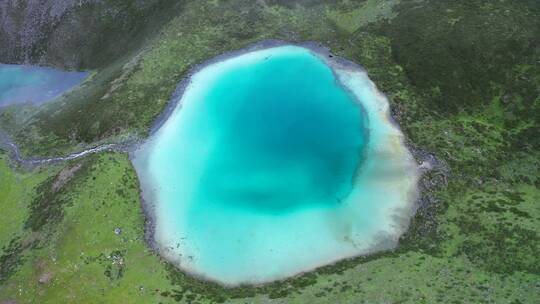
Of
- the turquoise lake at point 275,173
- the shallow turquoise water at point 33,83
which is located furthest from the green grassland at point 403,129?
the shallow turquoise water at point 33,83

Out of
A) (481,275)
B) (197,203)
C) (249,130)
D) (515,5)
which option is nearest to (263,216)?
(197,203)

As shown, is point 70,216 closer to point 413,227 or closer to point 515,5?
point 413,227

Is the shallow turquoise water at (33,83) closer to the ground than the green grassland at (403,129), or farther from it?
closer to the ground

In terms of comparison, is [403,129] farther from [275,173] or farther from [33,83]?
[33,83]

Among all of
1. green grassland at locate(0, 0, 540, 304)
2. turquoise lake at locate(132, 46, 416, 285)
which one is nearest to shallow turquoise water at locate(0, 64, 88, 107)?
green grassland at locate(0, 0, 540, 304)

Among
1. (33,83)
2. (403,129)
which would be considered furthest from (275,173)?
(33,83)

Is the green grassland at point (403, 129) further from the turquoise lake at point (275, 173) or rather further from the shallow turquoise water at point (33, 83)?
the shallow turquoise water at point (33, 83)

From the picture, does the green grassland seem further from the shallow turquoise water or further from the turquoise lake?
the shallow turquoise water
